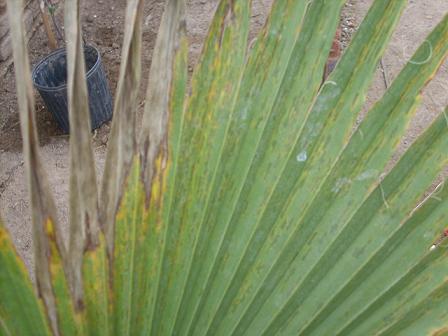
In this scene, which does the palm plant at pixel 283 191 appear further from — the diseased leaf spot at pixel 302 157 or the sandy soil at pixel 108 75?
the sandy soil at pixel 108 75

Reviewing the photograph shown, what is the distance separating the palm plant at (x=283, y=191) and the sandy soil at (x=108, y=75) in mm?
1862

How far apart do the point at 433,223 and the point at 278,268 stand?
26 centimetres

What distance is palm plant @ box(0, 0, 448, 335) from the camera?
2.72 ft

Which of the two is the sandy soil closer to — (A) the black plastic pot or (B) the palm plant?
(A) the black plastic pot

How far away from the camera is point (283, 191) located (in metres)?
0.92

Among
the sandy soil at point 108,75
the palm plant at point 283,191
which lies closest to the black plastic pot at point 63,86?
the sandy soil at point 108,75

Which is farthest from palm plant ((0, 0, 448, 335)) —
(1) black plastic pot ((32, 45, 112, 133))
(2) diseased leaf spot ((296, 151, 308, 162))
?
(1) black plastic pot ((32, 45, 112, 133))

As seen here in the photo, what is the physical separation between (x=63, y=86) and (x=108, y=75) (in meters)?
0.63

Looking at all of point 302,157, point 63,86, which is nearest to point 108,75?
point 63,86

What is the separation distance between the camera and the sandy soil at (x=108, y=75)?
3.10 metres

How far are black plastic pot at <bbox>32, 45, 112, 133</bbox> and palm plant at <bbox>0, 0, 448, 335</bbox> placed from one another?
8.39 feet

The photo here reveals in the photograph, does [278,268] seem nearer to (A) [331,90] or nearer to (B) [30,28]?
(A) [331,90]

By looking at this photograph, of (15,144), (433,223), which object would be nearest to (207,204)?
(433,223)

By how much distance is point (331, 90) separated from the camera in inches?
35.8
